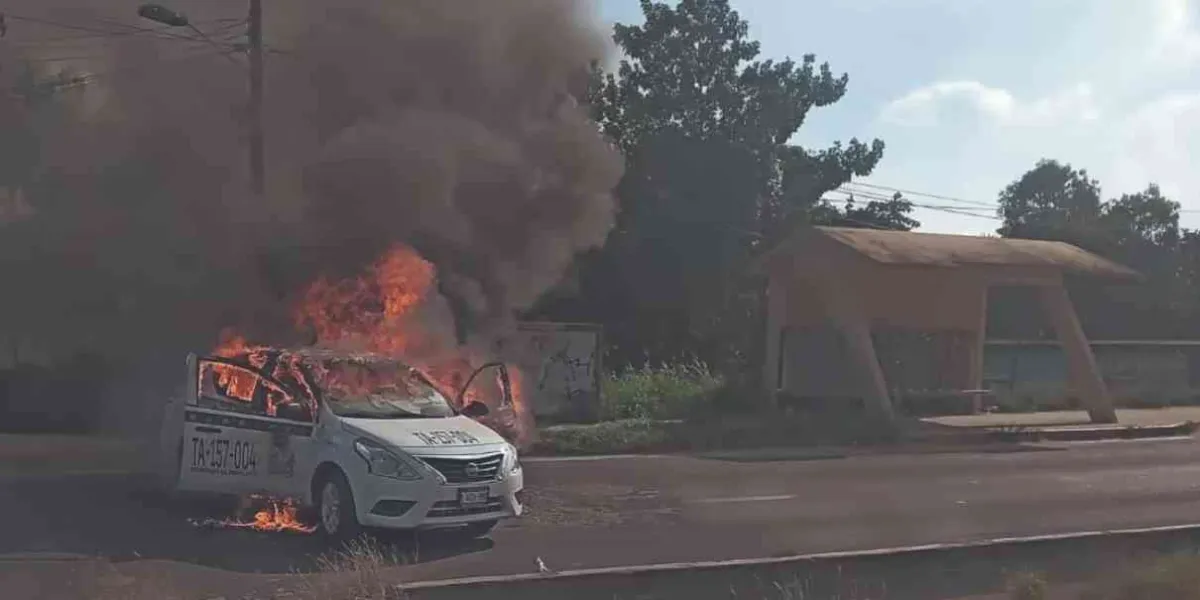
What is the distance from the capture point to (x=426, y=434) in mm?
10961

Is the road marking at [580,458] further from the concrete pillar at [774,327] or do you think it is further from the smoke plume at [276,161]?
the concrete pillar at [774,327]

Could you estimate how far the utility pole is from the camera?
19.6 m

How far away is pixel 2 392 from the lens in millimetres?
20359

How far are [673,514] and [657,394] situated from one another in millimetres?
13953

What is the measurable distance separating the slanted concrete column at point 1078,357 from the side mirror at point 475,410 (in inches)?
731

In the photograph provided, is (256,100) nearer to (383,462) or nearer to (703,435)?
(703,435)

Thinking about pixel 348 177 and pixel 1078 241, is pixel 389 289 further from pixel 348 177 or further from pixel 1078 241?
pixel 1078 241

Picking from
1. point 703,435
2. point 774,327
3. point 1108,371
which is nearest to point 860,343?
point 774,327

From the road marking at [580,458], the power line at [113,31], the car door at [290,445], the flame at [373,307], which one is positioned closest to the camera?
the car door at [290,445]

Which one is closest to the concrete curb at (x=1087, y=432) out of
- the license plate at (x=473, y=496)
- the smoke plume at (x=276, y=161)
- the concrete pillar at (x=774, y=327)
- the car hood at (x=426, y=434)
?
the concrete pillar at (x=774, y=327)

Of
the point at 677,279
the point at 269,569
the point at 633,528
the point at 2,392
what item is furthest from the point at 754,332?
the point at 269,569

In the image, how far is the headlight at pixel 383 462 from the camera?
10.6m

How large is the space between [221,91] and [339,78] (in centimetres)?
208

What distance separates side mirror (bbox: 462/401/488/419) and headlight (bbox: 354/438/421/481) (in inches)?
72.3
